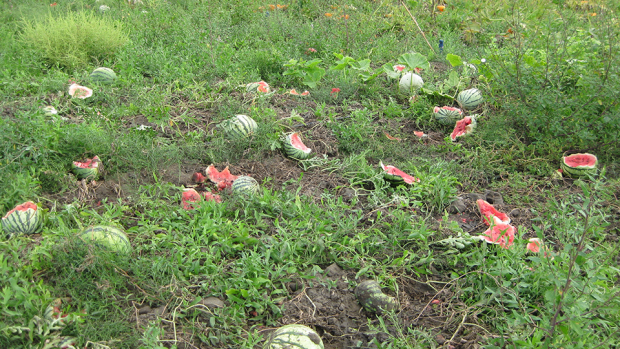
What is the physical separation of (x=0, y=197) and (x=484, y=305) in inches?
134

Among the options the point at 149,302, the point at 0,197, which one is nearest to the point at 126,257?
the point at 149,302

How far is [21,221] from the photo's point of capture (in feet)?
9.91

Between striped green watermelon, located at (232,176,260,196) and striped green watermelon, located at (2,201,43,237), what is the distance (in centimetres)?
135

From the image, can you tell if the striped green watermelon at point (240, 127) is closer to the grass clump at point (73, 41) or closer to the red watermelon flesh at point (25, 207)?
the red watermelon flesh at point (25, 207)

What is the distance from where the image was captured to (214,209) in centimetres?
329

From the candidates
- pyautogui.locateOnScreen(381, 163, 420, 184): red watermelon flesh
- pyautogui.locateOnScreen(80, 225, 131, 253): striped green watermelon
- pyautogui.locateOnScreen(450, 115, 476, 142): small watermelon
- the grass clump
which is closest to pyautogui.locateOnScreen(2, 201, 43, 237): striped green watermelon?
pyautogui.locateOnScreen(80, 225, 131, 253): striped green watermelon

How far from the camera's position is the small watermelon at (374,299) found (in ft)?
Answer: 8.87

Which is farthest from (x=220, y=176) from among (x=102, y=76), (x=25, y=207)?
(x=102, y=76)

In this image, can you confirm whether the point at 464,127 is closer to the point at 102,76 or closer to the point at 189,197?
the point at 189,197

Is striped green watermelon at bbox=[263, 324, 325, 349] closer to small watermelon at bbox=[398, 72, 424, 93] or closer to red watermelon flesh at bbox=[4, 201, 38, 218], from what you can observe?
red watermelon flesh at bbox=[4, 201, 38, 218]

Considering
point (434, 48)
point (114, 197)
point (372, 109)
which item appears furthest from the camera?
point (434, 48)

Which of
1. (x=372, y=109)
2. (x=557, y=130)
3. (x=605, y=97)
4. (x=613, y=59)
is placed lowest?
(x=372, y=109)

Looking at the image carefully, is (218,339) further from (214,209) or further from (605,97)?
(605,97)

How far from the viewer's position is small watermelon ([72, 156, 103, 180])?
360cm
